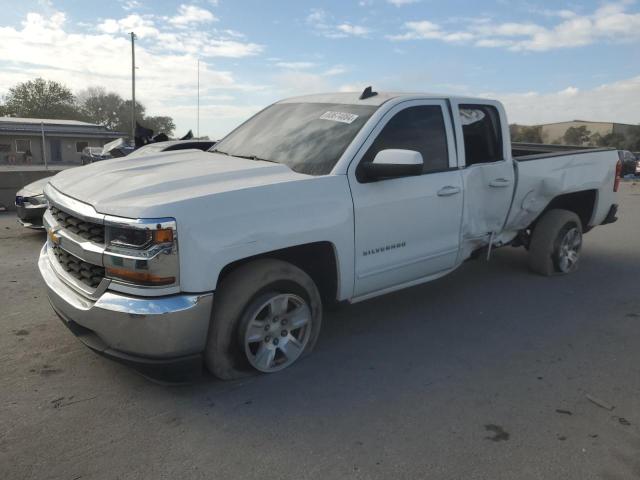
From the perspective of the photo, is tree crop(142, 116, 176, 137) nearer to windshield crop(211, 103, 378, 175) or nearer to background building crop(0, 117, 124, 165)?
background building crop(0, 117, 124, 165)

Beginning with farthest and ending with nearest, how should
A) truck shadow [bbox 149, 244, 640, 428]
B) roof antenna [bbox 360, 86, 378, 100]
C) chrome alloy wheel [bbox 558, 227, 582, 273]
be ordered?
chrome alloy wheel [bbox 558, 227, 582, 273], roof antenna [bbox 360, 86, 378, 100], truck shadow [bbox 149, 244, 640, 428]

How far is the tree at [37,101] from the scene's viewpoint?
6038cm

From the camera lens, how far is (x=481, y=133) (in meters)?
4.83

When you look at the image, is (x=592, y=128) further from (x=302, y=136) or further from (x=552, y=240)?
(x=302, y=136)

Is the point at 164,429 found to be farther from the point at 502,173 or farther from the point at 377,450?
the point at 502,173

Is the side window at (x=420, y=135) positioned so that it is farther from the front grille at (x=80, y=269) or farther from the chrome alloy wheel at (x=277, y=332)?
the front grille at (x=80, y=269)

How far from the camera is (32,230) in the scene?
326 inches

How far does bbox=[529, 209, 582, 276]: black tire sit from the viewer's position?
18.9ft

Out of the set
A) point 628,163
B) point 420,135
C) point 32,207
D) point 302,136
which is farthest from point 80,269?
point 628,163

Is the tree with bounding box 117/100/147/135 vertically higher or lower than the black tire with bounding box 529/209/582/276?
higher

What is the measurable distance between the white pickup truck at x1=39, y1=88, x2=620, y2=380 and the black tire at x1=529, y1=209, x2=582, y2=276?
78cm

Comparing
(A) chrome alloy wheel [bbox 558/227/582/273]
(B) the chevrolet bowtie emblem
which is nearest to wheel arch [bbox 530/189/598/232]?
(A) chrome alloy wheel [bbox 558/227/582/273]

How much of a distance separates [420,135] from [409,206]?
657 mm

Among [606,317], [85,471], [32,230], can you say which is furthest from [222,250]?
[32,230]
